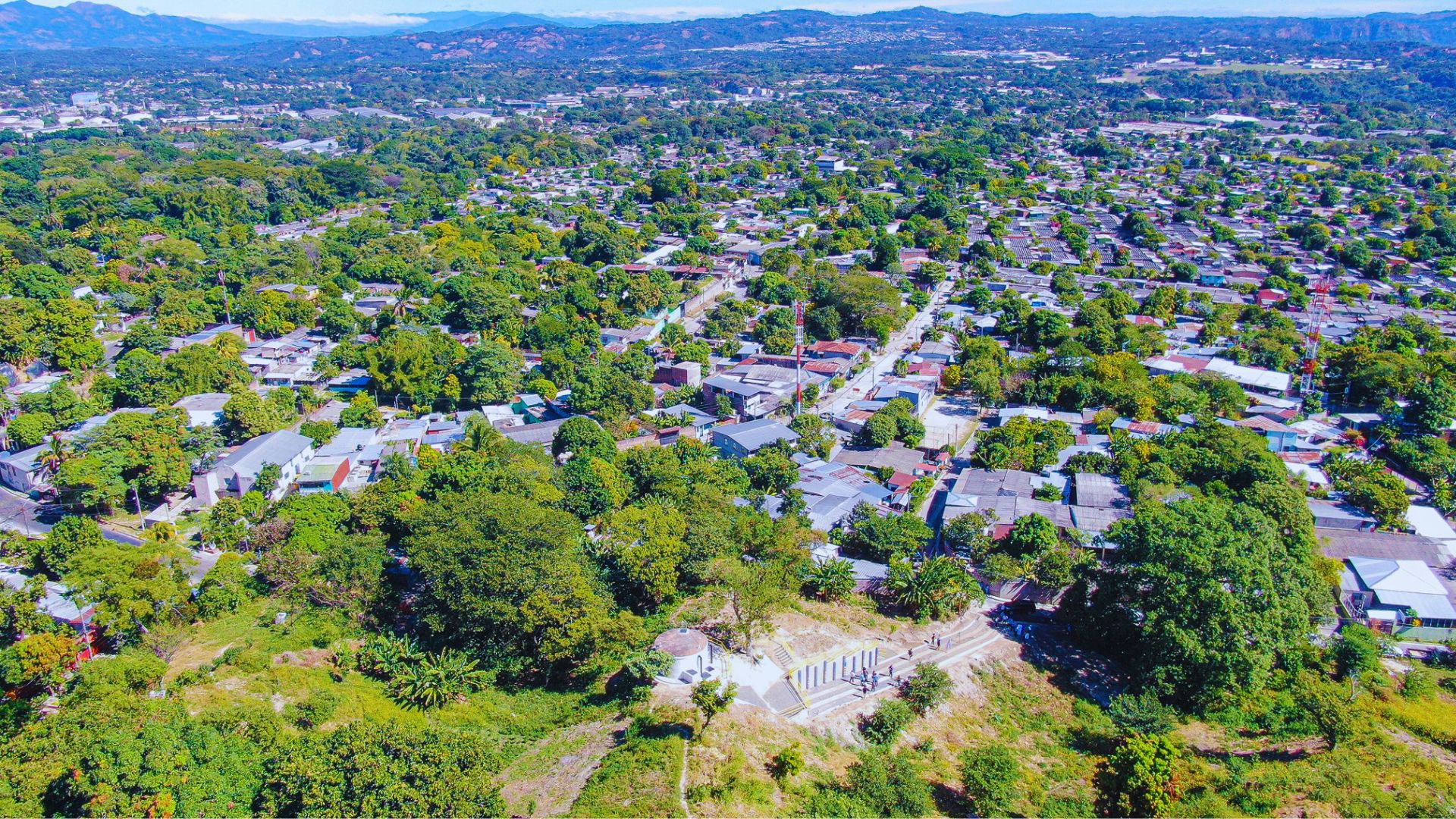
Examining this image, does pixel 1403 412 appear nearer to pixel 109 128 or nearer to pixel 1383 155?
pixel 1383 155

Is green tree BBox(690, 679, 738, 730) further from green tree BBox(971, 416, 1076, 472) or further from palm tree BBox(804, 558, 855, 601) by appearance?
green tree BBox(971, 416, 1076, 472)

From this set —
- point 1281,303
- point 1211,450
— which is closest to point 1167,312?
point 1281,303

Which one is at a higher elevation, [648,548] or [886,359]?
[648,548]

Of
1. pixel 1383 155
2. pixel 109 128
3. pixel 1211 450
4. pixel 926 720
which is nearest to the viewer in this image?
pixel 926 720

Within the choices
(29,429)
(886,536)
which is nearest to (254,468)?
(29,429)

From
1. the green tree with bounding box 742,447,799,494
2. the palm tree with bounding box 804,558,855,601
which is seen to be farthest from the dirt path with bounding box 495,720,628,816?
the green tree with bounding box 742,447,799,494

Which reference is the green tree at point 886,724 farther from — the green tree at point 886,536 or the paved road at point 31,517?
the paved road at point 31,517

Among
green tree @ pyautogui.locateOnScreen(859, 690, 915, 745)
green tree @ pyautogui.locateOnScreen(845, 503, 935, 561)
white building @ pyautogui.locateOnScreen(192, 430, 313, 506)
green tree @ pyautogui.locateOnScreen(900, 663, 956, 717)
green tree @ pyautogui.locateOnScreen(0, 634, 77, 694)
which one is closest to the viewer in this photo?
green tree @ pyautogui.locateOnScreen(859, 690, 915, 745)

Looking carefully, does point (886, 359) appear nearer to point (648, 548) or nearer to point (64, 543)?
point (648, 548)
